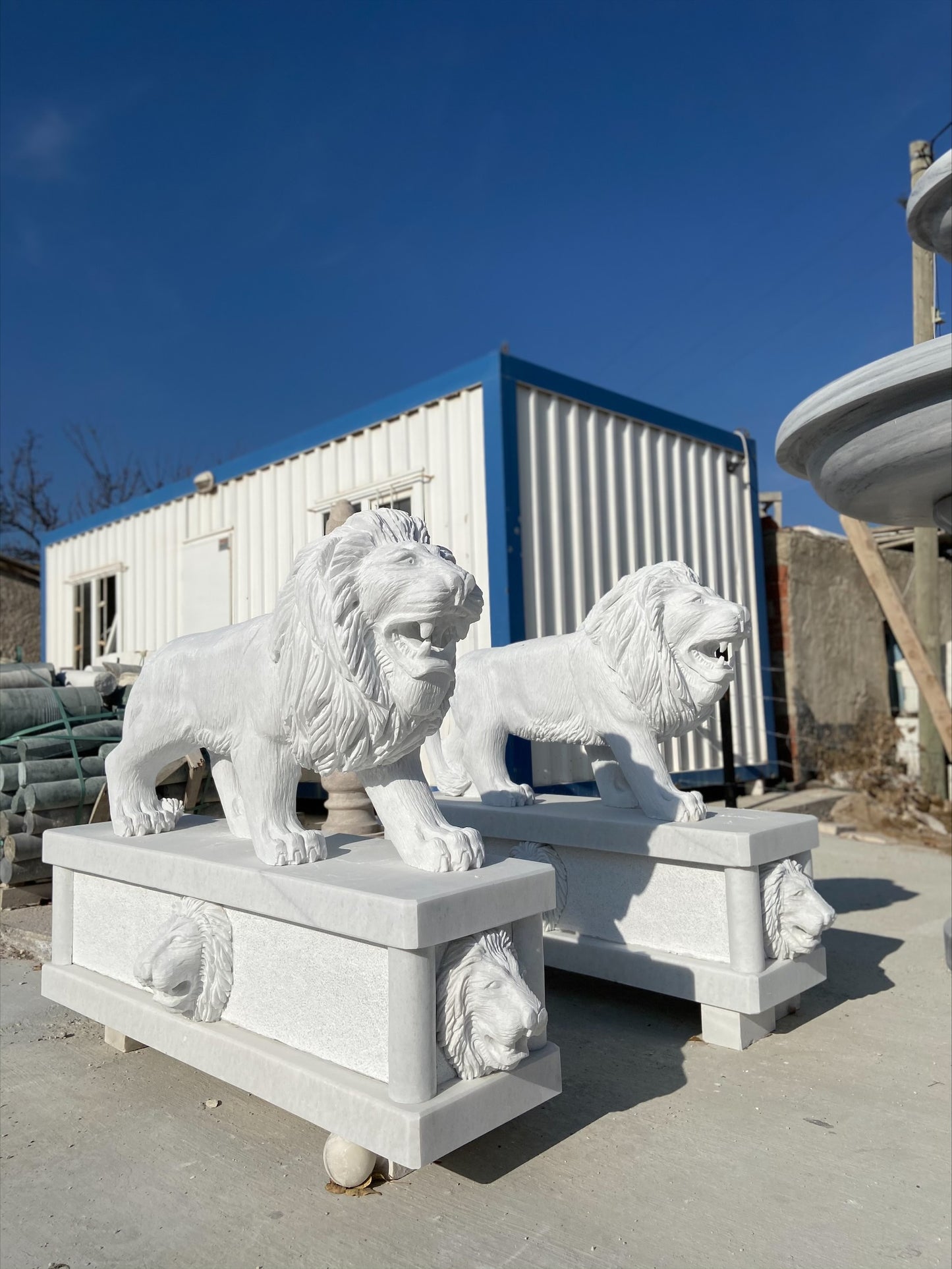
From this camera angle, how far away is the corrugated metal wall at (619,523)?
19.0 ft

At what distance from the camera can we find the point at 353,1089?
1841mm

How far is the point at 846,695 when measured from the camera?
8.20 meters

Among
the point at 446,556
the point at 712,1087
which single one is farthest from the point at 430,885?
the point at 712,1087

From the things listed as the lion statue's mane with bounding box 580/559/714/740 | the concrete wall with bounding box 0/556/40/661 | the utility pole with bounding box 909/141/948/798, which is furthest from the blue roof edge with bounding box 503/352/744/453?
the concrete wall with bounding box 0/556/40/661

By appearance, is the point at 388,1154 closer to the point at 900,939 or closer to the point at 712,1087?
the point at 712,1087

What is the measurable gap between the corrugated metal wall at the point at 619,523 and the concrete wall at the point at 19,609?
836 cm

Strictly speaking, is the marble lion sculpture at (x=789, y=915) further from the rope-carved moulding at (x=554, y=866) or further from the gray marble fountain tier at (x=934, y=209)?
the gray marble fountain tier at (x=934, y=209)

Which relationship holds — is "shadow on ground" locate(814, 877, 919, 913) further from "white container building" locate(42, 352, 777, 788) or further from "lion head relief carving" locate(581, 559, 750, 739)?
"lion head relief carving" locate(581, 559, 750, 739)

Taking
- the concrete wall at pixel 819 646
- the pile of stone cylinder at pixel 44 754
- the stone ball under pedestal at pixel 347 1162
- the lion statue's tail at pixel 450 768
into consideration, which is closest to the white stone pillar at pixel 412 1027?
the stone ball under pedestal at pixel 347 1162

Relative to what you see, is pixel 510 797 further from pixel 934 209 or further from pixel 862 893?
pixel 934 209

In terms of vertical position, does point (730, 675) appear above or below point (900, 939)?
above

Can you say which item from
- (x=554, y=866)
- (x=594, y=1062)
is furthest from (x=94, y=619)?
(x=594, y=1062)

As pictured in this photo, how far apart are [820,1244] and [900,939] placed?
7.93ft

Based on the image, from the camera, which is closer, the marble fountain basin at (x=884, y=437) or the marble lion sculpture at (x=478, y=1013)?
the marble fountain basin at (x=884, y=437)
